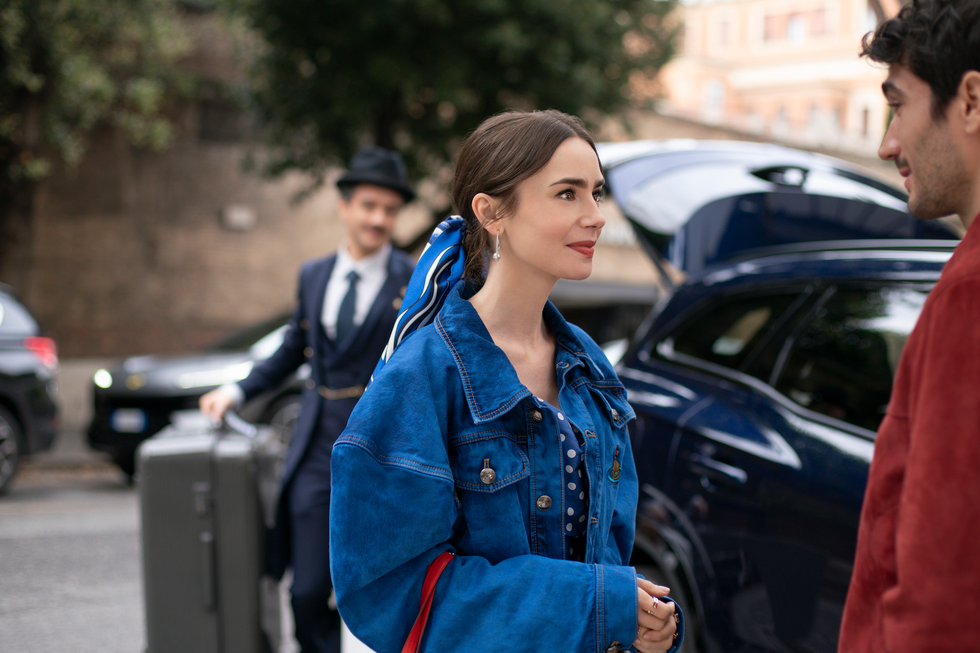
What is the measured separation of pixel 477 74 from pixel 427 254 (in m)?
10.6

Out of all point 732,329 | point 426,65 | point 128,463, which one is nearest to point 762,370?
point 732,329

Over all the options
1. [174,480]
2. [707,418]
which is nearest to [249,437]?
[174,480]

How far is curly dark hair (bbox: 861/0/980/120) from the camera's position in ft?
3.90

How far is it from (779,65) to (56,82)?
59.4 m

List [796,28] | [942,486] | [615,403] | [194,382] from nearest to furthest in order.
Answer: [942,486], [615,403], [194,382], [796,28]

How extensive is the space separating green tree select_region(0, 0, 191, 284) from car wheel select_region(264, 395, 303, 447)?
15.9ft

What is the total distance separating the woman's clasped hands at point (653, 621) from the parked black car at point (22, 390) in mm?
7435

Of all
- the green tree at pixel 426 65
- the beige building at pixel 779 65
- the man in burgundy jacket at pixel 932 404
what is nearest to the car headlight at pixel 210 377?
the green tree at pixel 426 65

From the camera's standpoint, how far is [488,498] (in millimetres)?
1463

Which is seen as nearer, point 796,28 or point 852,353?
point 852,353

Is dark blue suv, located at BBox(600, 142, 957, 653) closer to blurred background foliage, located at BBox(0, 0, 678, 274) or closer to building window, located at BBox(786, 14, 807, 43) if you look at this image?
blurred background foliage, located at BBox(0, 0, 678, 274)

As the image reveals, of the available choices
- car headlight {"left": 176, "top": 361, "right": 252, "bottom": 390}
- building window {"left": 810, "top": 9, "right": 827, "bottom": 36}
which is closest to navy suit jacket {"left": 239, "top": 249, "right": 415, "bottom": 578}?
car headlight {"left": 176, "top": 361, "right": 252, "bottom": 390}

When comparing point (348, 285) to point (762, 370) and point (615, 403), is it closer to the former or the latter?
point (762, 370)

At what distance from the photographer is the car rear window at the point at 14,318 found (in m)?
7.62
